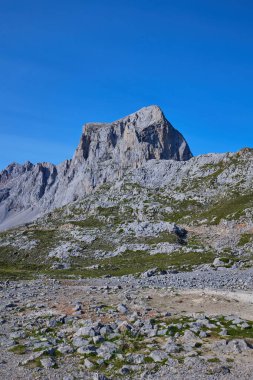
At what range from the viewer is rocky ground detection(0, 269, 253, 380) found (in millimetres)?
19781

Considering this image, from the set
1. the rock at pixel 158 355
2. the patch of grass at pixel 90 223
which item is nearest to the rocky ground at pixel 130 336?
the rock at pixel 158 355

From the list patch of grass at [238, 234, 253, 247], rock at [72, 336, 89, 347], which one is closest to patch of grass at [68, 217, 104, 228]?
patch of grass at [238, 234, 253, 247]

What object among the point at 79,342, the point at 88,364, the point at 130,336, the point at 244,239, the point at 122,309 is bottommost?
the point at 88,364

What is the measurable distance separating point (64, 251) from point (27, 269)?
1596cm

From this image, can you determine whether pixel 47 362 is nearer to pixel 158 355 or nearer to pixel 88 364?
pixel 88 364

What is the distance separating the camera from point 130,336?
24.9 meters

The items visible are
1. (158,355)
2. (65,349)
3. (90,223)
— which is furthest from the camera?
(90,223)

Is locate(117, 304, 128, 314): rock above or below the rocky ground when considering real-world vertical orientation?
above

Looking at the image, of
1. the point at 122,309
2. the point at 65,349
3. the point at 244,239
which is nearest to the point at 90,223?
the point at 244,239

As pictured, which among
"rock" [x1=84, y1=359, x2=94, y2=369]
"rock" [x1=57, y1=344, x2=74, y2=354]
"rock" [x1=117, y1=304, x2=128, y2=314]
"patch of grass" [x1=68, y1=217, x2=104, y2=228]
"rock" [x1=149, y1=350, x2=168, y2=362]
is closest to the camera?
"rock" [x1=84, y1=359, x2=94, y2=369]

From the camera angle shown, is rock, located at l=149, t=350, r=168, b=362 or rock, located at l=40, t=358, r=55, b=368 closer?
rock, located at l=40, t=358, r=55, b=368

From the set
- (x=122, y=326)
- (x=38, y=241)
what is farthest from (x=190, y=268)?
(x=38, y=241)

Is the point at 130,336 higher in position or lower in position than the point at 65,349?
higher

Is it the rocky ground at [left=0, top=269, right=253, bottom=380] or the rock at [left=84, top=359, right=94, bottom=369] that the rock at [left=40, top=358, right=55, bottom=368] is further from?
the rock at [left=84, top=359, right=94, bottom=369]
